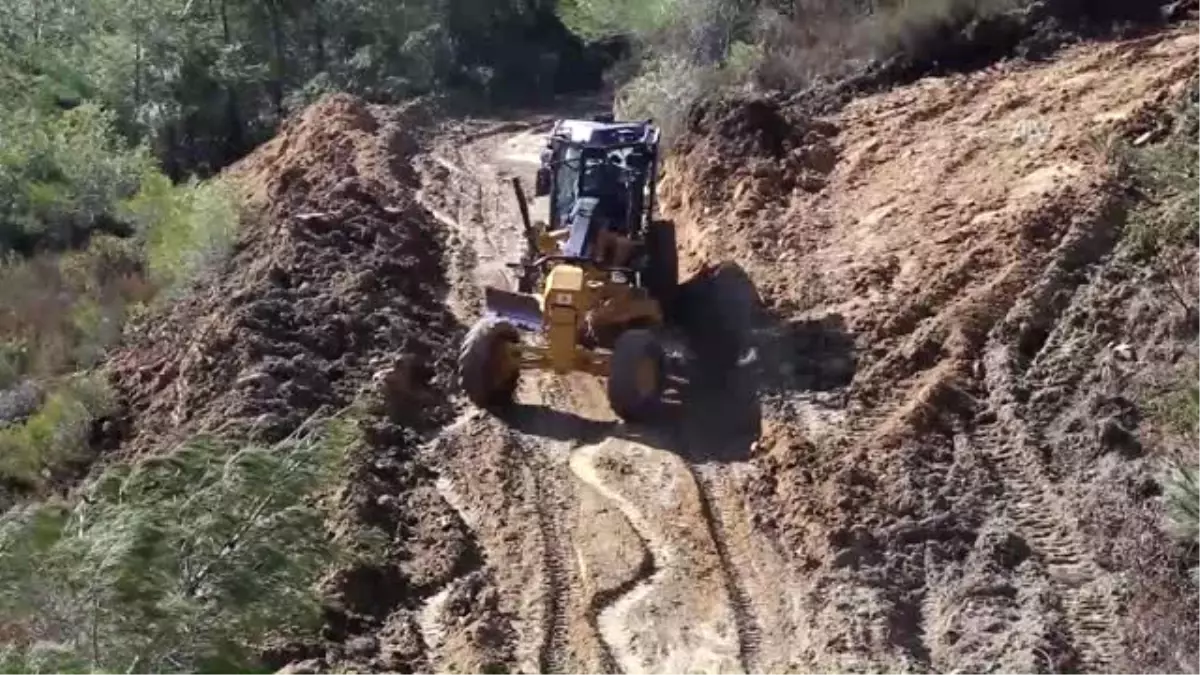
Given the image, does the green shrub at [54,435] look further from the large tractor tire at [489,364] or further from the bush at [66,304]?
the large tractor tire at [489,364]

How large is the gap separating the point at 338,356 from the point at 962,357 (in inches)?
256

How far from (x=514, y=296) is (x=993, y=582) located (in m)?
6.53

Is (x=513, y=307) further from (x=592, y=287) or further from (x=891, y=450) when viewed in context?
(x=891, y=450)

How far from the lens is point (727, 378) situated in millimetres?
16844

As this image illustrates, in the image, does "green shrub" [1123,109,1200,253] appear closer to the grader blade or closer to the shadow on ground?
the shadow on ground

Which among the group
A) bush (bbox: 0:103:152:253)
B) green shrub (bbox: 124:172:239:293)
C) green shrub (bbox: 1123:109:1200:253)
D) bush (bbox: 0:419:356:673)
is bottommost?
bush (bbox: 0:103:152:253)

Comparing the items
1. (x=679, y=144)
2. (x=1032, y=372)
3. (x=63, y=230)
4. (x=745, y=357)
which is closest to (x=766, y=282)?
(x=745, y=357)

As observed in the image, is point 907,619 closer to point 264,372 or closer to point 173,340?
point 264,372

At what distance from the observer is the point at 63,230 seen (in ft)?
95.2

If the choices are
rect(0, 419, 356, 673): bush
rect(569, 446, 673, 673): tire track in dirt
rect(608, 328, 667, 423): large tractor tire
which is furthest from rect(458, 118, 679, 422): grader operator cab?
rect(0, 419, 356, 673): bush

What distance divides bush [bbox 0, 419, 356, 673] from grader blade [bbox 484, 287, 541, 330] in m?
6.81

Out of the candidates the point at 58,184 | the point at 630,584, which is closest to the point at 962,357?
the point at 630,584

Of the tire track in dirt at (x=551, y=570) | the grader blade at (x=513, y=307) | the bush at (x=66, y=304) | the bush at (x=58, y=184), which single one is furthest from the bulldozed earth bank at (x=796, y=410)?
the bush at (x=58, y=184)

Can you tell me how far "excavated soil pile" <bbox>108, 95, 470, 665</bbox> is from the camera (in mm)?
13203
